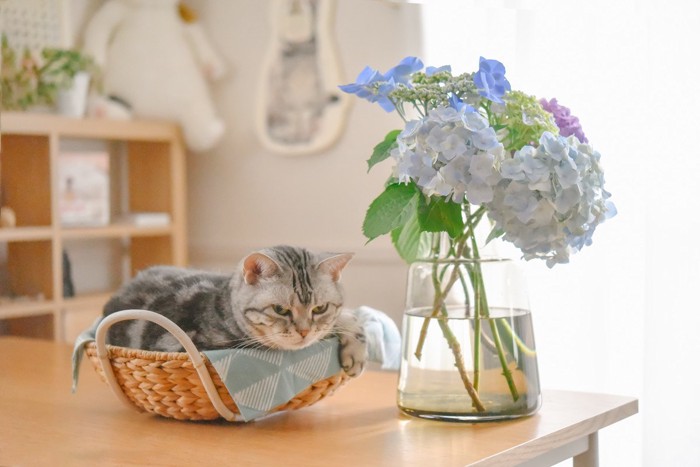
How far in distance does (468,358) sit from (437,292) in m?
0.09

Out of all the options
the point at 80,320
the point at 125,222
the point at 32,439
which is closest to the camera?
the point at 32,439

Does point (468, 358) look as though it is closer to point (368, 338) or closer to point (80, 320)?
point (368, 338)

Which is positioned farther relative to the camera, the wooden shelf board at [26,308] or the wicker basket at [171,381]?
the wooden shelf board at [26,308]

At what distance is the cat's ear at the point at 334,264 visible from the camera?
1.13 metres

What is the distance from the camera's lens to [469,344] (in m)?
1.08

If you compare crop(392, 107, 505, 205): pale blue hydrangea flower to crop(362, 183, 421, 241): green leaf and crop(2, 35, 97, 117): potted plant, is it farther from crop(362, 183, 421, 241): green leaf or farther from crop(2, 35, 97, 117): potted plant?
crop(2, 35, 97, 117): potted plant

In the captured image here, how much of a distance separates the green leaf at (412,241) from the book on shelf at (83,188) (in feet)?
7.11

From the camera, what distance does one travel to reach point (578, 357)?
211 cm

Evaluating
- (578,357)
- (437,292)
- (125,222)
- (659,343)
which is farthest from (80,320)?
(437,292)

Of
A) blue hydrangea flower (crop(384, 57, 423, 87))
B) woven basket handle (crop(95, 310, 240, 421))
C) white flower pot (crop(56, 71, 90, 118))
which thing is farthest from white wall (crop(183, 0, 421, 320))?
woven basket handle (crop(95, 310, 240, 421))

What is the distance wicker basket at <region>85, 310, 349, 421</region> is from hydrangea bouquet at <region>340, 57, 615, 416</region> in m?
0.18

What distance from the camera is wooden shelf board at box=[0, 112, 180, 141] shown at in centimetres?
283

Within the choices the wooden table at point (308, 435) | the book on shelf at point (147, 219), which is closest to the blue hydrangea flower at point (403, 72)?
the wooden table at point (308, 435)

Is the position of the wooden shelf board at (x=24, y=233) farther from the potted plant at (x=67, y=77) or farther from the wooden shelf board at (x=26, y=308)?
the potted plant at (x=67, y=77)
